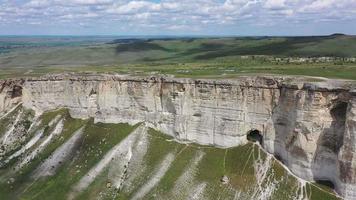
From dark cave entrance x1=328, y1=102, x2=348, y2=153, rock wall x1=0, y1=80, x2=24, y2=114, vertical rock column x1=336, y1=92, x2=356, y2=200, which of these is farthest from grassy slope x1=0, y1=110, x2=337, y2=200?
rock wall x1=0, y1=80, x2=24, y2=114

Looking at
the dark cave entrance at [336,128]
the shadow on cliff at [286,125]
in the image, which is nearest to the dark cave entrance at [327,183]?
Answer: the shadow on cliff at [286,125]

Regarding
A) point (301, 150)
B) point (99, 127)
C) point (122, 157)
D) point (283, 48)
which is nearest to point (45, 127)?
point (99, 127)

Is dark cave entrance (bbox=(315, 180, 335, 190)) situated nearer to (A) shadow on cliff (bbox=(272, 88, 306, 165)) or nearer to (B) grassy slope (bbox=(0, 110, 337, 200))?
(B) grassy slope (bbox=(0, 110, 337, 200))

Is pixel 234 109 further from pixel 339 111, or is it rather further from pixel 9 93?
pixel 9 93

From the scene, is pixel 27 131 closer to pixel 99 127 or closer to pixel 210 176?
pixel 99 127

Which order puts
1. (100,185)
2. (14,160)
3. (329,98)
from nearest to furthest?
1. (329,98)
2. (100,185)
3. (14,160)

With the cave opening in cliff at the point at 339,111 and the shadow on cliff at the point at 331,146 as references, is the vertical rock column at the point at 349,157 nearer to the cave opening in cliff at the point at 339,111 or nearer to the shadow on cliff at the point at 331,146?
the shadow on cliff at the point at 331,146

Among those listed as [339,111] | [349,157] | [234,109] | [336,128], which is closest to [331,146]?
[336,128]
